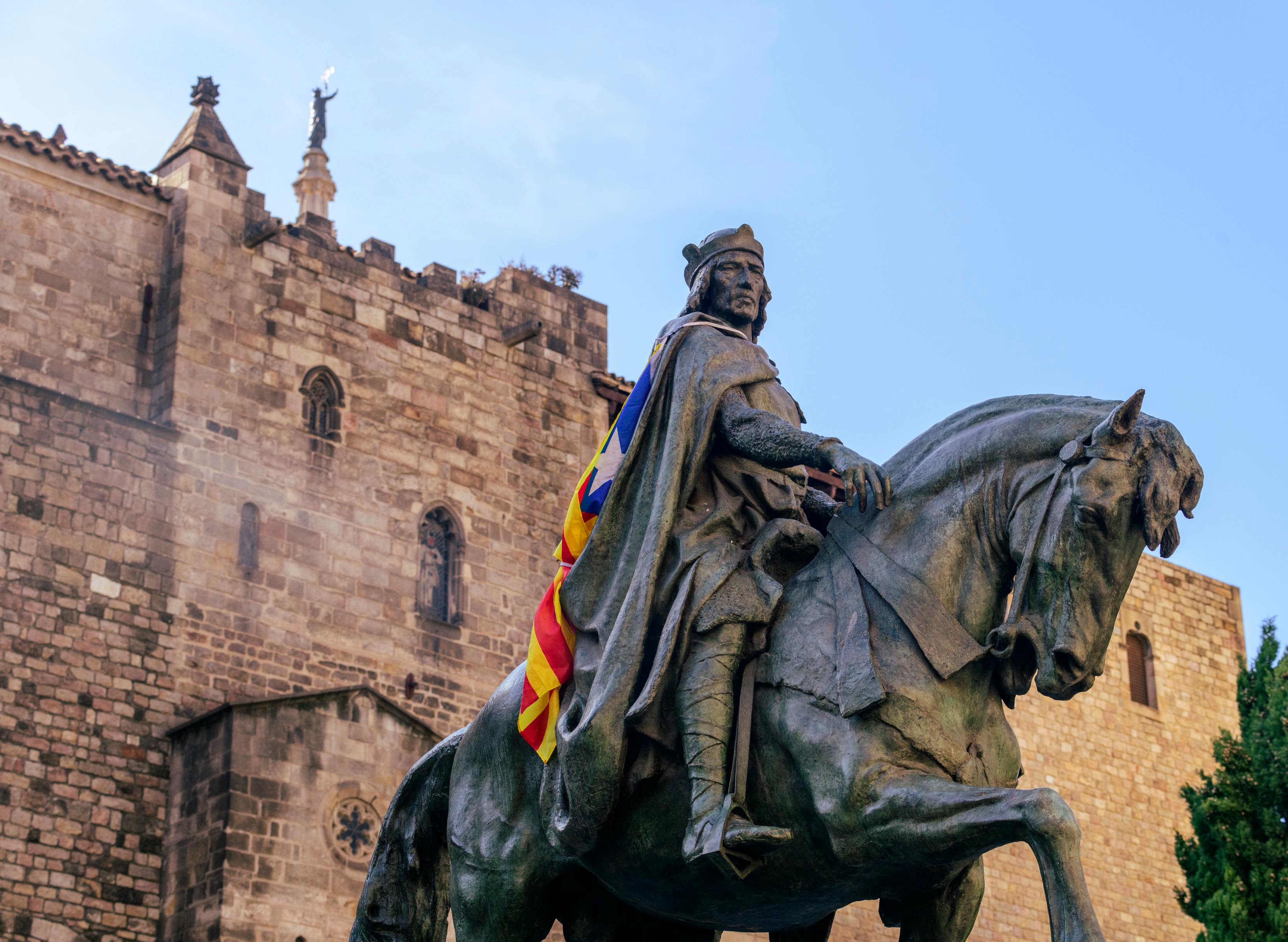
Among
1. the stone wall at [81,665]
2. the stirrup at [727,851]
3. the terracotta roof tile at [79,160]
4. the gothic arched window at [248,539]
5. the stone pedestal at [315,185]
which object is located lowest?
the stirrup at [727,851]

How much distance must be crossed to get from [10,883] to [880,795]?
16.5m

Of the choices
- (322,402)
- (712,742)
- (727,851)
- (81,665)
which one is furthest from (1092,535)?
(322,402)

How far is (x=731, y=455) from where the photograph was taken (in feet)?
23.5

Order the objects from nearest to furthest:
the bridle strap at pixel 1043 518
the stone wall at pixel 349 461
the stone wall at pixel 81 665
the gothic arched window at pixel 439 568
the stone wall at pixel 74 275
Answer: the bridle strap at pixel 1043 518 < the stone wall at pixel 81 665 < the stone wall at pixel 74 275 < the stone wall at pixel 349 461 < the gothic arched window at pixel 439 568

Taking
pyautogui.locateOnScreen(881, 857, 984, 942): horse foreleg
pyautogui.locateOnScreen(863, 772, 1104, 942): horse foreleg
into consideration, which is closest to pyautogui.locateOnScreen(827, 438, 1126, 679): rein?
pyautogui.locateOnScreen(863, 772, 1104, 942): horse foreleg

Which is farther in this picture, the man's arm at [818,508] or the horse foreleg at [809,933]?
the man's arm at [818,508]

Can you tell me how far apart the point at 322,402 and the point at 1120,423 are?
20.5 m

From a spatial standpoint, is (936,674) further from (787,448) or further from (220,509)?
(220,509)

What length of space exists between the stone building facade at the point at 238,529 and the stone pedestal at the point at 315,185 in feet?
18.9

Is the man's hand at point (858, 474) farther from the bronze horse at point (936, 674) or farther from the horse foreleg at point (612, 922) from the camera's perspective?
the horse foreleg at point (612, 922)

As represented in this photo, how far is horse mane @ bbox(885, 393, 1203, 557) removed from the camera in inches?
241

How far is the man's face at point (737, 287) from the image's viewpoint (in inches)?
295

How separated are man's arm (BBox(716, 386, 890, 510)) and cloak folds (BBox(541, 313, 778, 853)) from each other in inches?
2.7

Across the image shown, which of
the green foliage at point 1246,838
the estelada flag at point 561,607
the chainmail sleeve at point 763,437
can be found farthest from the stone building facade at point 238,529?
the chainmail sleeve at point 763,437
